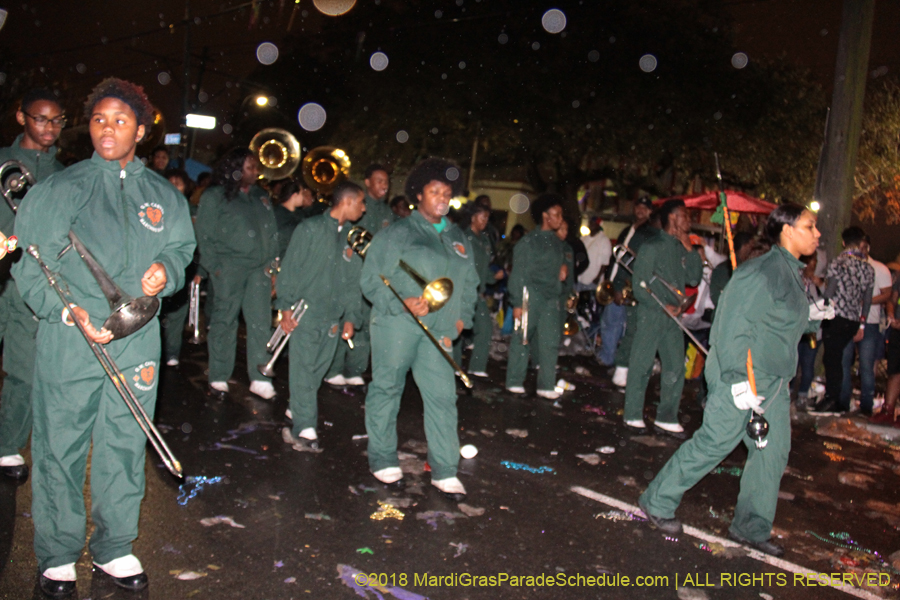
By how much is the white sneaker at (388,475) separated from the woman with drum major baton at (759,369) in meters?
1.83

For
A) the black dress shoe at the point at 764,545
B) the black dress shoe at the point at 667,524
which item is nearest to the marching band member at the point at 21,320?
the black dress shoe at the point at 667,524

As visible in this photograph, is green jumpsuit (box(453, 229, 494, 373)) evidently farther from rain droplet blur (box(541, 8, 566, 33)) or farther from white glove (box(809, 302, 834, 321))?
rain droplet blur (box(541, 8, 566, 33))

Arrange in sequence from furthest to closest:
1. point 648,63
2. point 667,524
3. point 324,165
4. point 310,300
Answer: point 648,63 < point 324,165 < point 310,300 < point 667,524

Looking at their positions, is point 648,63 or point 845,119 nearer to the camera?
point 845,119

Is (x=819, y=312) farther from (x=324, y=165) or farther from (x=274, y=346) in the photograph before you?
(x=324, y=165)

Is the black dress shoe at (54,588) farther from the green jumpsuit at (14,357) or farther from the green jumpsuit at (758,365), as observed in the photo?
the green jumpsuit at (758,365)

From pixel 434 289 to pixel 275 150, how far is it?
711cm

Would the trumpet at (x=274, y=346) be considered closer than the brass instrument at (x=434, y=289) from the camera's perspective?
No

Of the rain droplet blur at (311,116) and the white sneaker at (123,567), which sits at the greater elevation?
the rain droplet blur at (311,116)

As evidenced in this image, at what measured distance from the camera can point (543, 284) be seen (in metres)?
8.16

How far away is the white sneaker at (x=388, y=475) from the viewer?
5.10 metres

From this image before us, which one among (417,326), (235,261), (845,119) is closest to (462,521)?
(417,326)

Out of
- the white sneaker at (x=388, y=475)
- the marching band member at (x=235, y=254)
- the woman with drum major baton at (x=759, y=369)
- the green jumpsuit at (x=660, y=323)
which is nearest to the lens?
the woman with drum major baton at (x=759, y=369)

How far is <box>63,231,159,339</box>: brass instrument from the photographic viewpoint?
3.19 metres
